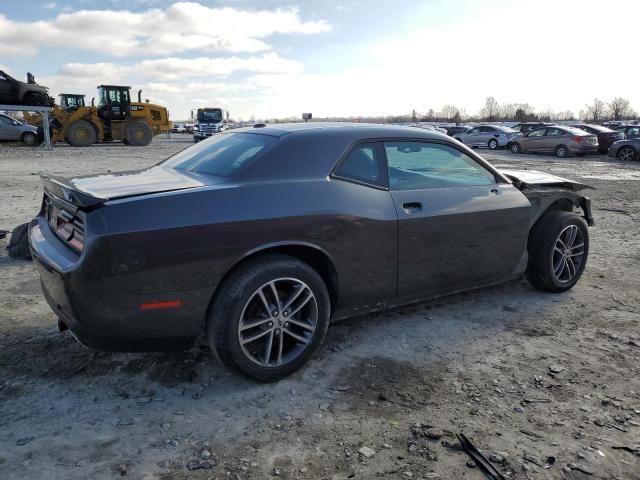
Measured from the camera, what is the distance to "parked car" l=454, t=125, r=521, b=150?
2666 cm

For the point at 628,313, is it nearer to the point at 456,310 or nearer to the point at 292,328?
the point at 456,310

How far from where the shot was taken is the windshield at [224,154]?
10.5 ft

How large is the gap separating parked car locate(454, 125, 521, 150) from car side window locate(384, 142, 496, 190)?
77.8 ft

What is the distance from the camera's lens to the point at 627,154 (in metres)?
20.6

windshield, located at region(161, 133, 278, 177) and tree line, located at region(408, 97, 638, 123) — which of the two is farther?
tree line, located at region(408, 97, 638, 123)

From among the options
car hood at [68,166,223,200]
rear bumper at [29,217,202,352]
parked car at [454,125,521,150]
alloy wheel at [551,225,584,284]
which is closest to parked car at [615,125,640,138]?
parked car at [454,125,521,150]

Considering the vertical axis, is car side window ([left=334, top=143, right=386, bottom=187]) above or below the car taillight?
above

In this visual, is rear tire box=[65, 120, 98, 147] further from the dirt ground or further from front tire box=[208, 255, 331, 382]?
front tire box=[208, 255, 331, 382]

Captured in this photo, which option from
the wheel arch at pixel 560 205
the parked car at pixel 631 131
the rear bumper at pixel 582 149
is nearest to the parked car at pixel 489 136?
the rear bumper at pixel 582 149

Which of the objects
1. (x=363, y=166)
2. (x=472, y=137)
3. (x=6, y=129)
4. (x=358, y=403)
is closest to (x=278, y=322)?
(x=358, y=403)

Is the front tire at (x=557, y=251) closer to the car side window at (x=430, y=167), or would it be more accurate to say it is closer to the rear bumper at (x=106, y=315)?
the car side window at (x=430, y=167)

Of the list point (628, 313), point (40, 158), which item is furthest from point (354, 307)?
point (40, 158)

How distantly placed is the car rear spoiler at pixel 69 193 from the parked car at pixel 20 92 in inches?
898

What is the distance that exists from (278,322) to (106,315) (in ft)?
3.14
